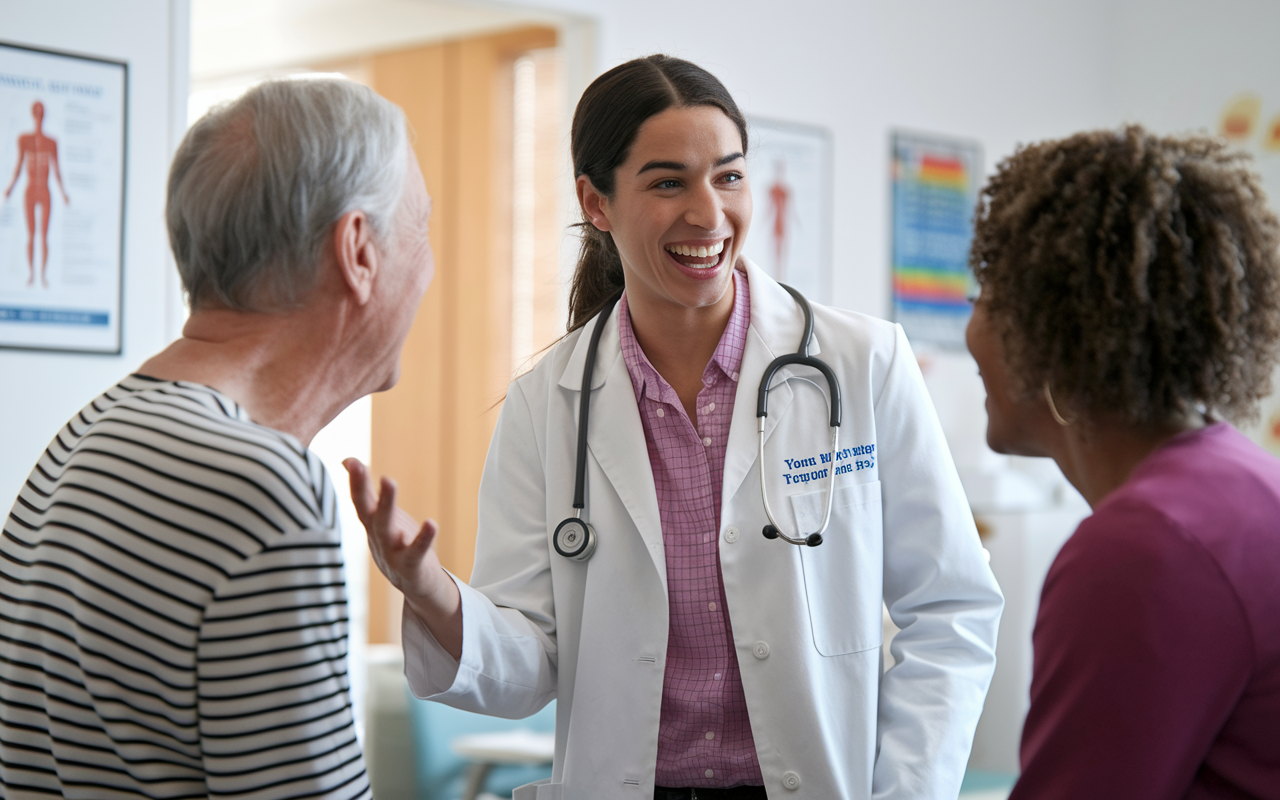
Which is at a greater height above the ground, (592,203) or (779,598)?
(592,203)

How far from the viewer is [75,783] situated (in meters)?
0.95

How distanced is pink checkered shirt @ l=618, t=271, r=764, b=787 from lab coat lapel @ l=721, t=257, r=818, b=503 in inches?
1.1

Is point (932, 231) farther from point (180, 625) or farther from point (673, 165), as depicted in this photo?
point (180, 625)

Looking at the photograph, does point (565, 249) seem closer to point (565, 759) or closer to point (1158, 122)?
point (565, 759)

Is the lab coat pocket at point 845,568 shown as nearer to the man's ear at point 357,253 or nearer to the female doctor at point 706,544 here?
the female doctor at point 706,544

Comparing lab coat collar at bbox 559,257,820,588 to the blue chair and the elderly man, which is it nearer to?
the elderly man

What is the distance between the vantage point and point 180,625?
91cm

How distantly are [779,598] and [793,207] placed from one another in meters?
2.58

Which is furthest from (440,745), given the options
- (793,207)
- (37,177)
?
(793,207)

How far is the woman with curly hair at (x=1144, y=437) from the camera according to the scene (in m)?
0.83

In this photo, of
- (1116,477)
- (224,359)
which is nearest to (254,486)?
(224,359)

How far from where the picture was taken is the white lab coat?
1477 millimetres

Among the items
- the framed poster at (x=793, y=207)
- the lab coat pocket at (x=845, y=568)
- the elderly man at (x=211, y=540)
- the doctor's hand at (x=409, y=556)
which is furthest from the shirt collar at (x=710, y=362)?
the framed poster at (x=793, y=207)

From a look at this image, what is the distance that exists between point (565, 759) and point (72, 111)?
1885 mm
